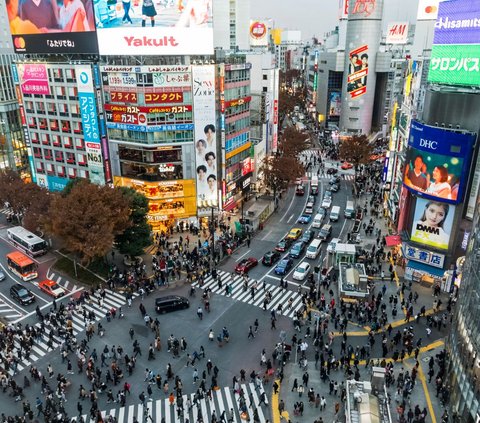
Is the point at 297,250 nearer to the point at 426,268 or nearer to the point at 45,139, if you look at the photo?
the point at 426,268

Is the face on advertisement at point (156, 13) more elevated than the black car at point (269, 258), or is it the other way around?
the face on advertisement at point (156, 13)

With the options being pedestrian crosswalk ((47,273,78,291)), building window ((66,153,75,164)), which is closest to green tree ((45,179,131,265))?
pedestrian crosswalk ((47,273,78,291))

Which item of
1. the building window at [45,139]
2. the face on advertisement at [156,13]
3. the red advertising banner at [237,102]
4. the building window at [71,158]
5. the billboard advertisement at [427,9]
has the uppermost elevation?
the billboard advertisement at [427,9]

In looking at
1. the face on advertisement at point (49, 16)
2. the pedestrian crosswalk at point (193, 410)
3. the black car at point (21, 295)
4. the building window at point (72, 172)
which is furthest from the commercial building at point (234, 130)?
the pedestrian crosswalk at point (193, 410)

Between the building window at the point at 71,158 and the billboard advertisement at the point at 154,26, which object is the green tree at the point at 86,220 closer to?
the building window at the point at 71,158

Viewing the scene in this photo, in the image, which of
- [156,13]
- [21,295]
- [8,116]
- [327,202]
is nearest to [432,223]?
[327,202]

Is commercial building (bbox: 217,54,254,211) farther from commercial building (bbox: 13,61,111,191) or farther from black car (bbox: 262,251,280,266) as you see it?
commercial building (bbox: 13,61,111,191)
